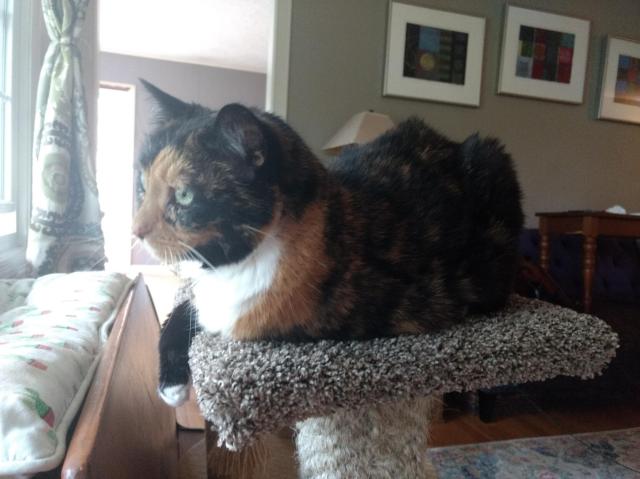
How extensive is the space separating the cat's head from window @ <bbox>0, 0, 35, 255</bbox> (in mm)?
1217

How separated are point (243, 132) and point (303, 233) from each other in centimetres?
13

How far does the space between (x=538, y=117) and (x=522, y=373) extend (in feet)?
7.63

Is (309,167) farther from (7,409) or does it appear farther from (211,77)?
(211,77)

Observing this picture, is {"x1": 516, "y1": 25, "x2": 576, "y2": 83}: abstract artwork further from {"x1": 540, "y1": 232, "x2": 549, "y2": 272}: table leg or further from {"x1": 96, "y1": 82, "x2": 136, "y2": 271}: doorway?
{"x1": 96, "y1": 82, "x2": 136, "y2": 271}: doorway

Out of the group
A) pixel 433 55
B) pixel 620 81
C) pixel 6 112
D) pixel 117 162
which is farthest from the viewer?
pixel 117 162

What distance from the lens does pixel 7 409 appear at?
1.22 ft

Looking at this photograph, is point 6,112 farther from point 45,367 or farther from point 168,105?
point 45,367

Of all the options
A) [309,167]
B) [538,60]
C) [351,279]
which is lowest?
[351,279]

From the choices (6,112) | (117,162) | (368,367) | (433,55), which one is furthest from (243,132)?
(117,162)

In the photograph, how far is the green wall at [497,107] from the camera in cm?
222

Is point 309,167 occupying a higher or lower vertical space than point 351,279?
higher

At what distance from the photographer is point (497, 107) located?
2.46 m

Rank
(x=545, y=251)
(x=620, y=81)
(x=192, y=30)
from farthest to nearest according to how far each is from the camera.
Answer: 1. (x=192, y=30)
2. (x=620, y=81)
3. (x=545, y=251)

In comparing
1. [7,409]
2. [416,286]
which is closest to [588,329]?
[416,286]
